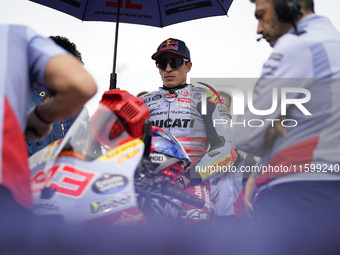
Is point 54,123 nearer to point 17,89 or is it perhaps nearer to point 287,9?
point 17,89

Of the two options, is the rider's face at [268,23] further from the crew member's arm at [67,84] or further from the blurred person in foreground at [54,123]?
the blurred person in foreground at [54,123]

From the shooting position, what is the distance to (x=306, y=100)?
4.95 feet

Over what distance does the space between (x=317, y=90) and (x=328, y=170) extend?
32cm

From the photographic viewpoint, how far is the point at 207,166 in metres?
2.42

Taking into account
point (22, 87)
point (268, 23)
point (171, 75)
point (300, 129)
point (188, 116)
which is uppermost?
point (268, 23)

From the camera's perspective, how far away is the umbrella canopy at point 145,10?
3.98 meters

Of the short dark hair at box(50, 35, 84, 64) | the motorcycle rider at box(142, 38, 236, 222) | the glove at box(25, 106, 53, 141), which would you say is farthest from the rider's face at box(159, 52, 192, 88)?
the glove at box(25, 106, 53, 141)

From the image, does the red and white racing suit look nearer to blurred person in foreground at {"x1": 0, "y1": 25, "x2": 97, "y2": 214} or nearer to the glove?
blurred person in foreground at {"x1": 0, "y1": 25, "x2": 97, "y2": 214}

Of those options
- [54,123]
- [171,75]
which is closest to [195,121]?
[171,75]

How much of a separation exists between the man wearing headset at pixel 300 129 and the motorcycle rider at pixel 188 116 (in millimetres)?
925

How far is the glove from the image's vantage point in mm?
1414

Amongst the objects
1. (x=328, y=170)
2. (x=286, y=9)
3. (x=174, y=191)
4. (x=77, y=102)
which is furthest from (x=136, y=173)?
(x=286, y=9)

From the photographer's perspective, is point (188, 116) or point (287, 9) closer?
point (287, 9)

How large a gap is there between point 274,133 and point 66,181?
862 millimetres
